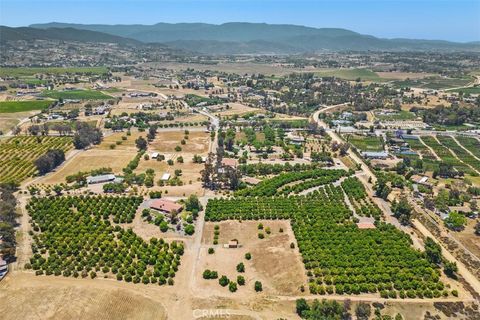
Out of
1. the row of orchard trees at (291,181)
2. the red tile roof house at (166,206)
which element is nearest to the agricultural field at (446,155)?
the row of orchard trees at (291,181)

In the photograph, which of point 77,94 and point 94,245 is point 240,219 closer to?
point 94,245

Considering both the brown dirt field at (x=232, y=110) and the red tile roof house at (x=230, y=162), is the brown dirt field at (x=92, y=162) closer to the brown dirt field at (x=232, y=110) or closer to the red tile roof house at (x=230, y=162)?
the red tile roof house at (x=230, y=162)

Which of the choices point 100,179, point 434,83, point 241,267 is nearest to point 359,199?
point 241,267

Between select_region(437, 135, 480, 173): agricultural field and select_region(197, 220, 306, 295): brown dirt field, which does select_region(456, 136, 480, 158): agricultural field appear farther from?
select_region(197, 220, 306, 295): brown dirt field

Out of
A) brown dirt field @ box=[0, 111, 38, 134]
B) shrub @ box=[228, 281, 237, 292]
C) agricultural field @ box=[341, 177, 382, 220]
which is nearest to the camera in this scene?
shrub @ box=[228, 281, 237, 292]

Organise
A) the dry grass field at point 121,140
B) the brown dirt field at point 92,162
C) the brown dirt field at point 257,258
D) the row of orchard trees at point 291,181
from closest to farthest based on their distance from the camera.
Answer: the brown dirt field at point 257,258 < the row of orchard trees at point 291,181 < the brown dirt field at point 92,162 < the dry grass field at point 121,140

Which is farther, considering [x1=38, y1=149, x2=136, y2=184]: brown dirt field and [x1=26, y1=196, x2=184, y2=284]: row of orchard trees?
[x1=38, y1=149, x2=136, y2=184]: brown dirt field

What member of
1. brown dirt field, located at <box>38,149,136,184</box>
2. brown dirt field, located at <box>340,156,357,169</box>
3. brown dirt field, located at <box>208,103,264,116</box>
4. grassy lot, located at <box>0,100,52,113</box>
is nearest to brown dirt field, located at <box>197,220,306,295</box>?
brown dirt field, located at <box>340,156,357,169</box>

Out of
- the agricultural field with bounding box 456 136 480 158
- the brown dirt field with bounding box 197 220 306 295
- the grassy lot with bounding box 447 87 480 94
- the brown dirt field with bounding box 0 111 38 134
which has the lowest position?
the grassy lot with bounding box 447 87 480 94
